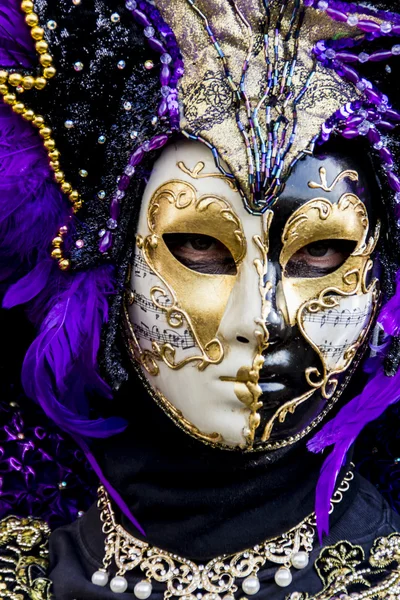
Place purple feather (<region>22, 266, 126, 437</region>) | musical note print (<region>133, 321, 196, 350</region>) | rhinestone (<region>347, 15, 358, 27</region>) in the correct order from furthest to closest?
purple feather (<region>22, 266, 126, 437</region>) < musical note print (<region>133, 321, 196, 350</region>) < rhinestone (<region>347, 15, 358, 27</region>)

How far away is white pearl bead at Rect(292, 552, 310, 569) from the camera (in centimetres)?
180

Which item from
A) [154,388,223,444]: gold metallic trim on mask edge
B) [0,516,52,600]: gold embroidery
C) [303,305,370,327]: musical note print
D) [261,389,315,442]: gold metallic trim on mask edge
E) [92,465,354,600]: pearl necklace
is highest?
[303,305,370,327]: musical note print

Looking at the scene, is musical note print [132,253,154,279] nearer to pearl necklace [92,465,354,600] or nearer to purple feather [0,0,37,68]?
purple feather [0,0,37,68]

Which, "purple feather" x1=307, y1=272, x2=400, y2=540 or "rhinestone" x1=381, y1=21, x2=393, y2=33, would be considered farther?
"purple feather" x1=307, y1=272, x2=400, y2=540

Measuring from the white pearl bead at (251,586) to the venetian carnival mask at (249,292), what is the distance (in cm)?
27

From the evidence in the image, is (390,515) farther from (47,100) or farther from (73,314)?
(47,100)

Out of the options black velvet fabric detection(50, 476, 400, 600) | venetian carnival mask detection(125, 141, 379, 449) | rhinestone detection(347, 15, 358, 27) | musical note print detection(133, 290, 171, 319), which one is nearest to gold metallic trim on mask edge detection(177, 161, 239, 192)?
venetian carnival mask detection(125, 141, 379, 449)

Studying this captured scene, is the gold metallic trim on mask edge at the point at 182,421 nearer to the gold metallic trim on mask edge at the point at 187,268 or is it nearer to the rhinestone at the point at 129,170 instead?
the gold metallic trim on mask edge at the point at 187,268

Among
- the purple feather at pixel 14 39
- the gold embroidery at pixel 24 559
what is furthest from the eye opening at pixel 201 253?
the gold embroidery at pixel 24 559

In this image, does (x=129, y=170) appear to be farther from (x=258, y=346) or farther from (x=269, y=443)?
(x=269, y=443)

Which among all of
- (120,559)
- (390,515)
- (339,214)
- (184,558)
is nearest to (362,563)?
(390,515)

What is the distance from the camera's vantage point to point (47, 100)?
1701 mm

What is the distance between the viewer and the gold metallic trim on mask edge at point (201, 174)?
165 centimetres

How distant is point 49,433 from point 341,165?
3.20 feet
